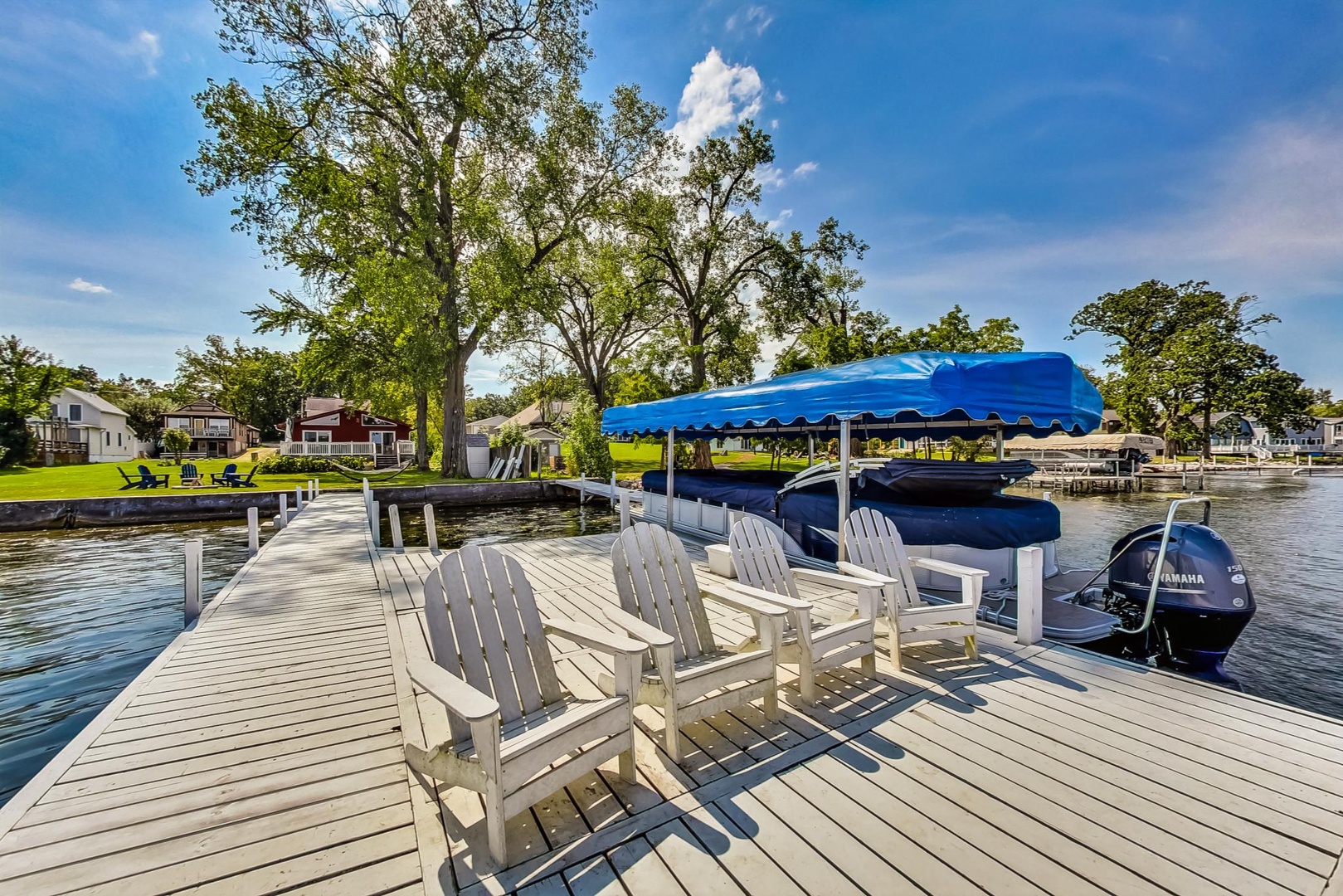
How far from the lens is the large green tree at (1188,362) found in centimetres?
3145

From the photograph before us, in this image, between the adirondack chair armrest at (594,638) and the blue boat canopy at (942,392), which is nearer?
the adirondack chair armrest at (594,638)

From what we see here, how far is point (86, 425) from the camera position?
2914cm

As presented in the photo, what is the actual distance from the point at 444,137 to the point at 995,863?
22193mm

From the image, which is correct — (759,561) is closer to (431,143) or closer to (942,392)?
(942,392)

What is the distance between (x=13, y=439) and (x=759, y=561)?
3445 cm

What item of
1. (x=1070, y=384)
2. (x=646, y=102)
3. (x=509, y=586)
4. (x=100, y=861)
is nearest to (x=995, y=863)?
(x=509, y=586)

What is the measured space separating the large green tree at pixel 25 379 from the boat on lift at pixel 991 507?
1284 inches

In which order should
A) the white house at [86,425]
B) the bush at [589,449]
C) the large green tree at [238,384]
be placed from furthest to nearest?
the large green tree at [238,384]
the white house at [86,425]
the bush at [589,449]

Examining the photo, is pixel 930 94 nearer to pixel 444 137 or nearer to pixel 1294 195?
pixel 1294 195

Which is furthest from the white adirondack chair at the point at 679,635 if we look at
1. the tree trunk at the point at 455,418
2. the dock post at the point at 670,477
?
the tree trunk at the point at 455,418

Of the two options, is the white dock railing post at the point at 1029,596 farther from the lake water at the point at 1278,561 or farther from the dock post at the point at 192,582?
the dock post at the point at 192,582

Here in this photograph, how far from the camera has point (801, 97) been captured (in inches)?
512

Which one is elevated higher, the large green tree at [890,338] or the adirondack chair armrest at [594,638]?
the large green tree at [890,338]

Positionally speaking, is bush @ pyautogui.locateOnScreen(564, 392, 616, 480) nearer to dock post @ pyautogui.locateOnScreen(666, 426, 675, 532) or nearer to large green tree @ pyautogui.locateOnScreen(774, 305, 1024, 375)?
large green tree @ pyautogui.locateOnScreen(774, 305, 1024, 375)
